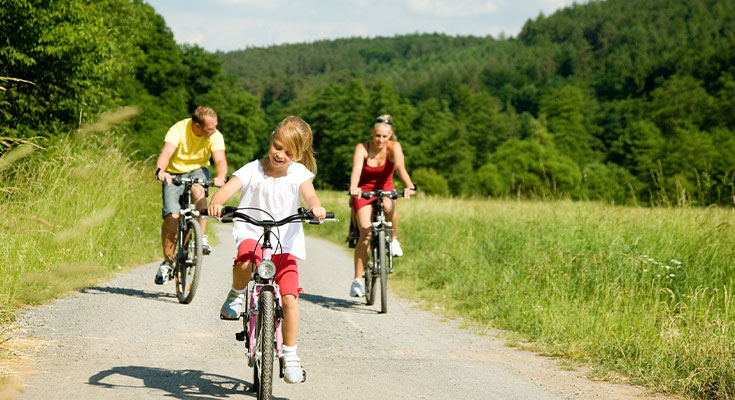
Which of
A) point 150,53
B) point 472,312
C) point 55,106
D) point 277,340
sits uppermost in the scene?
point 150,53

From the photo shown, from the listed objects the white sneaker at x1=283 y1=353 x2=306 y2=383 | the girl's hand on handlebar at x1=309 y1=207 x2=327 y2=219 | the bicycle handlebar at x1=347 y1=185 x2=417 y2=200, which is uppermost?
the girl's hand on handlebar at x1=309 y1=207 x2=327 y2=219

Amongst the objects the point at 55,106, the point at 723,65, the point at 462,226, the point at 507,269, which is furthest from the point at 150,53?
the point at 723,65

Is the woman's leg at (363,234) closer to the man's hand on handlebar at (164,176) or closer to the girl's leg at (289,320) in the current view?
the man's hand on handlebar at (164,176)

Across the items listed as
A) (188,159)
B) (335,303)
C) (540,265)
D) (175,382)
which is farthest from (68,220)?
(540,265)

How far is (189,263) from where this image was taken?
8.11 m

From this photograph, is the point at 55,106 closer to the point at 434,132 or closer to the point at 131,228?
the point at 131,228

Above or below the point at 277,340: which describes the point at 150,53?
above

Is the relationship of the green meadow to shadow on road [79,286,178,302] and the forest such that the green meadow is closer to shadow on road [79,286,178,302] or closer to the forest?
shadow on road [79,286,178,302]

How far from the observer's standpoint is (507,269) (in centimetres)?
1002

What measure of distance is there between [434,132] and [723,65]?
125 ft

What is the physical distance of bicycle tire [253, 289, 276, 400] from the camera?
13.6 ft

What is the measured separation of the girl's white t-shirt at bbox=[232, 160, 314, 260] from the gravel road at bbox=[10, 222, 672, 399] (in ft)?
3.36

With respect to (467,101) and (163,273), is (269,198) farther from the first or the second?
(467,101)

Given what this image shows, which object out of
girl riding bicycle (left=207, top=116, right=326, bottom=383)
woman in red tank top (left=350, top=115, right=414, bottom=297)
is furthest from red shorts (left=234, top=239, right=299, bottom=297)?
woman in red tank top (left=350, top=115, right=414, bottom=297)
